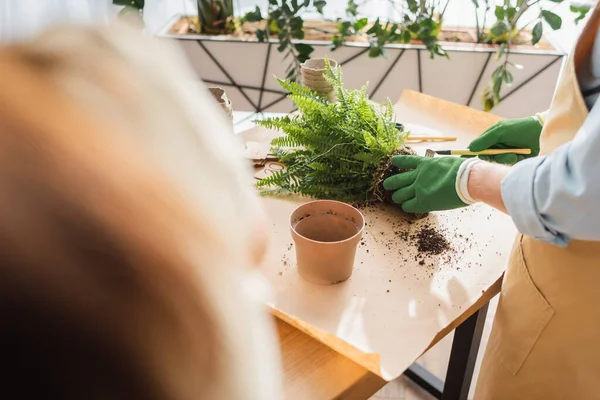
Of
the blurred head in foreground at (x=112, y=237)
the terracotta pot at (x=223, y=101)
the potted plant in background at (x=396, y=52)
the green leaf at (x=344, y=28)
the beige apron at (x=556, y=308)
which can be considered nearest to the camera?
the blurred head in foreground at (x=112, y=237)

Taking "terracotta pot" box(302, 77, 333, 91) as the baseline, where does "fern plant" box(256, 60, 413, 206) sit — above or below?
below

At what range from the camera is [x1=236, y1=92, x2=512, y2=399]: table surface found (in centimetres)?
72

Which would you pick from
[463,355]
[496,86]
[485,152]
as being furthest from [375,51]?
[463,355]

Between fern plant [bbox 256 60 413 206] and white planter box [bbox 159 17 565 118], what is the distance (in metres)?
1.35

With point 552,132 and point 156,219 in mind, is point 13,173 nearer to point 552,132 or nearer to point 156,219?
point 156,219

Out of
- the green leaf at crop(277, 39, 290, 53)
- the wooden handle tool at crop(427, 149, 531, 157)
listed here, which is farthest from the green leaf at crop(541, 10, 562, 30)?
the wooden handle tool at crop(427, 149, 531, 157)

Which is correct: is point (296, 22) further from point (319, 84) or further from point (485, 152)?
point (485, 152)

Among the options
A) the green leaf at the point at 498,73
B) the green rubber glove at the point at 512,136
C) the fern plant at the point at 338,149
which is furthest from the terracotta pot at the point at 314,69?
the green leaf at the point at 498,73

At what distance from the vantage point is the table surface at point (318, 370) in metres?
0.72

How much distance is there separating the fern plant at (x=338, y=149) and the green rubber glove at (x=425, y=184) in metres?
0.05

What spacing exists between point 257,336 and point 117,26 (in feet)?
0.72

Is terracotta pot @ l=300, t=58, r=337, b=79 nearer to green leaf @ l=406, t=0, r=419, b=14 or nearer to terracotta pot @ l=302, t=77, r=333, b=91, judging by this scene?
terracotta pot @ l=302, t=77, r=333, b=91

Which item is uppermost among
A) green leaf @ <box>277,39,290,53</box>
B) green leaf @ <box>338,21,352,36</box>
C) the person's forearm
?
green leaf @ <box>338,21,352,36</box>

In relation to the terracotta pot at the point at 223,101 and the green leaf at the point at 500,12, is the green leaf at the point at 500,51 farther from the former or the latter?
the terracotta pot at the point at 223,101
